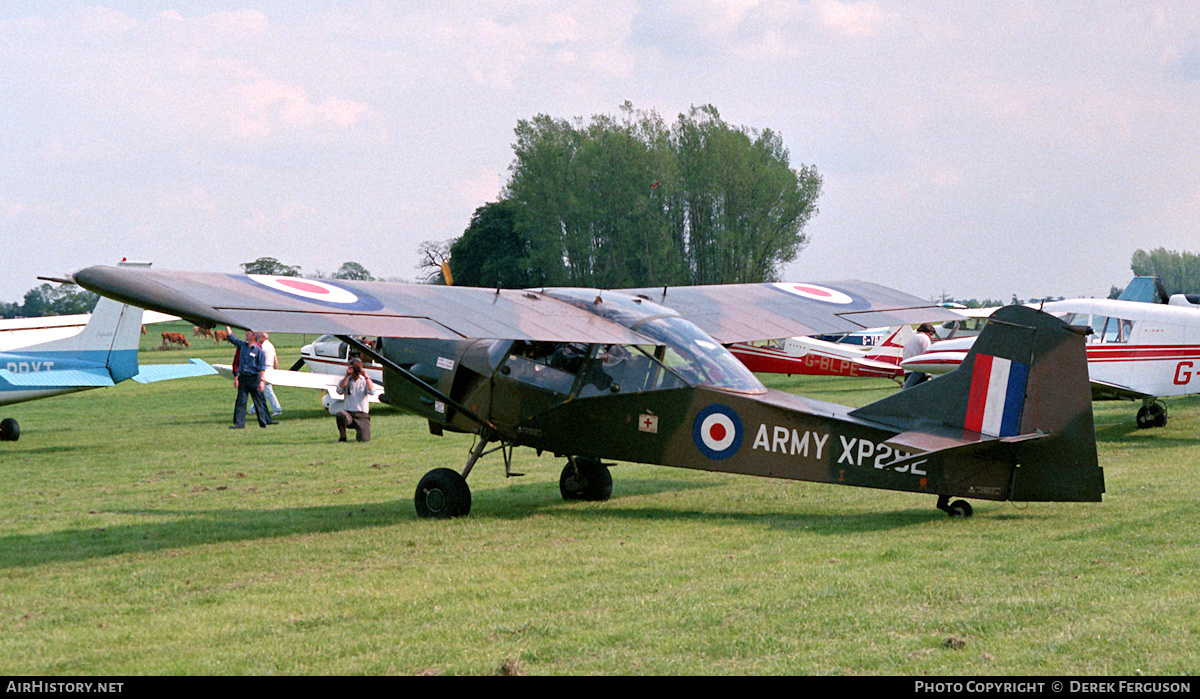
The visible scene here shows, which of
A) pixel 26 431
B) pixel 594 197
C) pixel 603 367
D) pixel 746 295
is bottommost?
pixel 26 431

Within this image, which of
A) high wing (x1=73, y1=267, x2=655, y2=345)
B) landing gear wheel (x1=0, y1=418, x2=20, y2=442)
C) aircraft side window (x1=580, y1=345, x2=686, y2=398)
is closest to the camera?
high wing (x1=73, y1=267, x2=655, y2=345)

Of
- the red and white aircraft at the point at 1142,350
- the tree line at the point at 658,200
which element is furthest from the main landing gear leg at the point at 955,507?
the tree line at the point at 658,200

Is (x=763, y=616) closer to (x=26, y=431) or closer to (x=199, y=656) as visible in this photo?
(x=199, y=656)

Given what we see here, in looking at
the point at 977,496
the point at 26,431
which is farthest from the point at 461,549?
the point at 26,431

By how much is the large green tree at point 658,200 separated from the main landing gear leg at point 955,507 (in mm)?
58845

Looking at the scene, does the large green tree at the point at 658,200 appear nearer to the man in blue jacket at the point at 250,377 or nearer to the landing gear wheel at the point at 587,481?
the man in blue jacket at the point at 250,377

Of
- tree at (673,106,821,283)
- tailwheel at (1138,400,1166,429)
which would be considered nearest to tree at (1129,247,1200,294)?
tree at (673,106,821,283)

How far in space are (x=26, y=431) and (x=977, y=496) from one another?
61.0 ft

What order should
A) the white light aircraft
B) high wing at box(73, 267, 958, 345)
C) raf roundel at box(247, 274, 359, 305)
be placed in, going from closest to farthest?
1. high wing at box(73, 267, 958, 345)
2. raf roundel at box(247, 274, 359, 305)
3. the white light aircraft

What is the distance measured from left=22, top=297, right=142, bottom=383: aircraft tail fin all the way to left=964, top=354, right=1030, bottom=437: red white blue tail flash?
15102 mm

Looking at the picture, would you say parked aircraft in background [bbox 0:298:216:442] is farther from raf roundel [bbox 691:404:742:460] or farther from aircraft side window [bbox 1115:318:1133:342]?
aircraft side window [bbox 1115:318:1133:342]

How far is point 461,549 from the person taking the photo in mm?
8273

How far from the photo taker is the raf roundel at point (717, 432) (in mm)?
8867

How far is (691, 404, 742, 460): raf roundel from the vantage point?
8.87m
